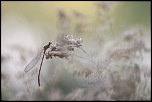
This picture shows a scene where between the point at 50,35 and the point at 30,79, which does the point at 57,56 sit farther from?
the point at 50,35

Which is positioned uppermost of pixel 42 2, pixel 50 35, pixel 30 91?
pixel 42 2

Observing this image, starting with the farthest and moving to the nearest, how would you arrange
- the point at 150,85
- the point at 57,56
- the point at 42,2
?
1. the point at 42,2
2. the point at 150,85
3. the point at 57,56

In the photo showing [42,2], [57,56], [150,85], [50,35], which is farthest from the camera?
[42,2]

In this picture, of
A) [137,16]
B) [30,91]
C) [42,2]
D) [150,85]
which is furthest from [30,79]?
[137,16]

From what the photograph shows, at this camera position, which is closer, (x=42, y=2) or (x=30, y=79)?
(x=30, y=79)

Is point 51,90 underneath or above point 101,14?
underneath

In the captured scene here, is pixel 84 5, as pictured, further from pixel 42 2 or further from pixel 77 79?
pixel 77 79

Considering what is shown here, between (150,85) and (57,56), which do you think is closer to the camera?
(57,56)

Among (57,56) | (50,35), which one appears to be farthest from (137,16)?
(57,56)

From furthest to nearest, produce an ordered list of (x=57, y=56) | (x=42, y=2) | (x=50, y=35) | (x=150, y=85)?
(x=42, y=2) < (x=50, y=35) < (x=150, y=85) < (x=57, y=56)
